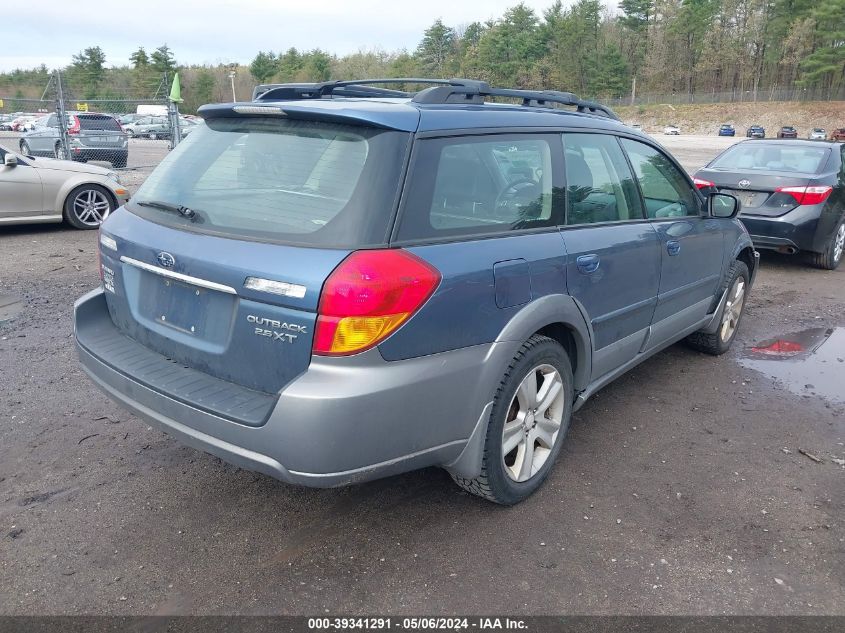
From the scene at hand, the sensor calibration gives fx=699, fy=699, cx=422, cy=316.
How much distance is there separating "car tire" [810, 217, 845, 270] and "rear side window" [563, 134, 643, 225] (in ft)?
18.2

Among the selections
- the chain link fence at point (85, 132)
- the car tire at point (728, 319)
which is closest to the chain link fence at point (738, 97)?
the chain link fence at point (85, 132)

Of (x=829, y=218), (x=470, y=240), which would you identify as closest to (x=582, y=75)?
(x=829, y=218)

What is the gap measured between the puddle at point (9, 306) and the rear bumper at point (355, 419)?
12.4 ft

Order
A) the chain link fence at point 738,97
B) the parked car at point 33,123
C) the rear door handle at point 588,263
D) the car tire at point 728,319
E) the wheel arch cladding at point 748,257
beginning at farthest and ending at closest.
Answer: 1. the chain link fence at point 738,97
2. the parked car at point 33,123
3. the wheel arch cladding at point 748,257
4. the car tire at point 728,319
5. the rear door handle at point 588,263

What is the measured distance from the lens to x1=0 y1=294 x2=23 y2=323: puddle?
5870mm

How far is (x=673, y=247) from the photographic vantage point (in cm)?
415

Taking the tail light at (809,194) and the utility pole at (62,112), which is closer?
the tail light at (809,194)

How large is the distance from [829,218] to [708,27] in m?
102

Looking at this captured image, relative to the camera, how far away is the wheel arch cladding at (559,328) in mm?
2893

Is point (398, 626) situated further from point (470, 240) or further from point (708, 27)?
point (708, 27)

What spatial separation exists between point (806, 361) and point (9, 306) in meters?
6.64

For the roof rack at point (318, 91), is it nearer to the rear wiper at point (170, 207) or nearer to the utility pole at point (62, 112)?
the rear wiper at point (170, 207)

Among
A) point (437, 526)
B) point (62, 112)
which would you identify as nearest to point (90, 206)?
point (62, 112)

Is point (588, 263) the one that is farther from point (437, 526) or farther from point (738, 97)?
point (738, 97)
